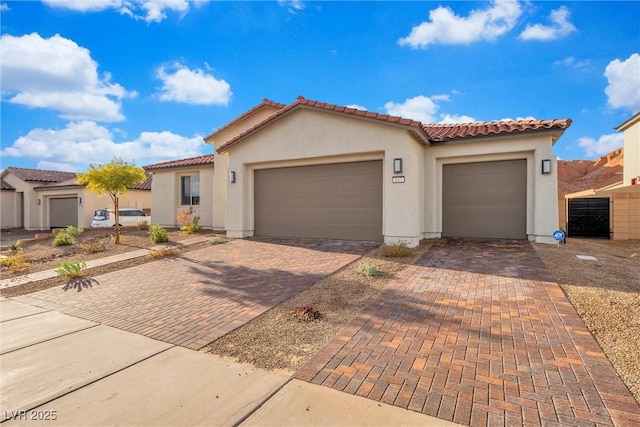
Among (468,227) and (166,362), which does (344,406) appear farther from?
(468,227)

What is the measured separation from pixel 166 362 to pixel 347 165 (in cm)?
870

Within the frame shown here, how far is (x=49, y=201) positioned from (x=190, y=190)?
1565 centimetres

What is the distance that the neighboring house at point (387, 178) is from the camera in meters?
10.0

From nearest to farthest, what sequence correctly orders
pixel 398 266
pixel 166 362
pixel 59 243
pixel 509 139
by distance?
1. pixel 166 362
2. pixel 398 266
3. pixel 509 139
4. pixel 59 243

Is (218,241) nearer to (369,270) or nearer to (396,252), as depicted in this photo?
(396,252)

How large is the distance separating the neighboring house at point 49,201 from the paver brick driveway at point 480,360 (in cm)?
2329

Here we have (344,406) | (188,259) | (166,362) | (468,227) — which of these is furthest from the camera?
(468,227)

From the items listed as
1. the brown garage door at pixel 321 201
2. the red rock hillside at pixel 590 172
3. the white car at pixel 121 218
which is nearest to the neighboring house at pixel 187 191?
the white car at pixel 121 218

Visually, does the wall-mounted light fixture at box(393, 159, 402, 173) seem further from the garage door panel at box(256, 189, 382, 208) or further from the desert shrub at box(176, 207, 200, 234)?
the desert shrub at box(176, 207, 200, 234)

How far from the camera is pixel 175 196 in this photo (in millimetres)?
17719

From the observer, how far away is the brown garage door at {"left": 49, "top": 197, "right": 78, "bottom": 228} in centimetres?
2380

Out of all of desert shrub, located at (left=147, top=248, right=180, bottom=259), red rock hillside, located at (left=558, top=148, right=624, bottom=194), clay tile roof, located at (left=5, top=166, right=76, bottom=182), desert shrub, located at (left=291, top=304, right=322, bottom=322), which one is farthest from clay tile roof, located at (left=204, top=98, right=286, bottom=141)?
red rock hillside, located at (left=558, top=148, right=624, bottom=194)

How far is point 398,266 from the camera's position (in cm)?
791

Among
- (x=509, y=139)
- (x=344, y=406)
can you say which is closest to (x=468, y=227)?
(x=509, y=139)
